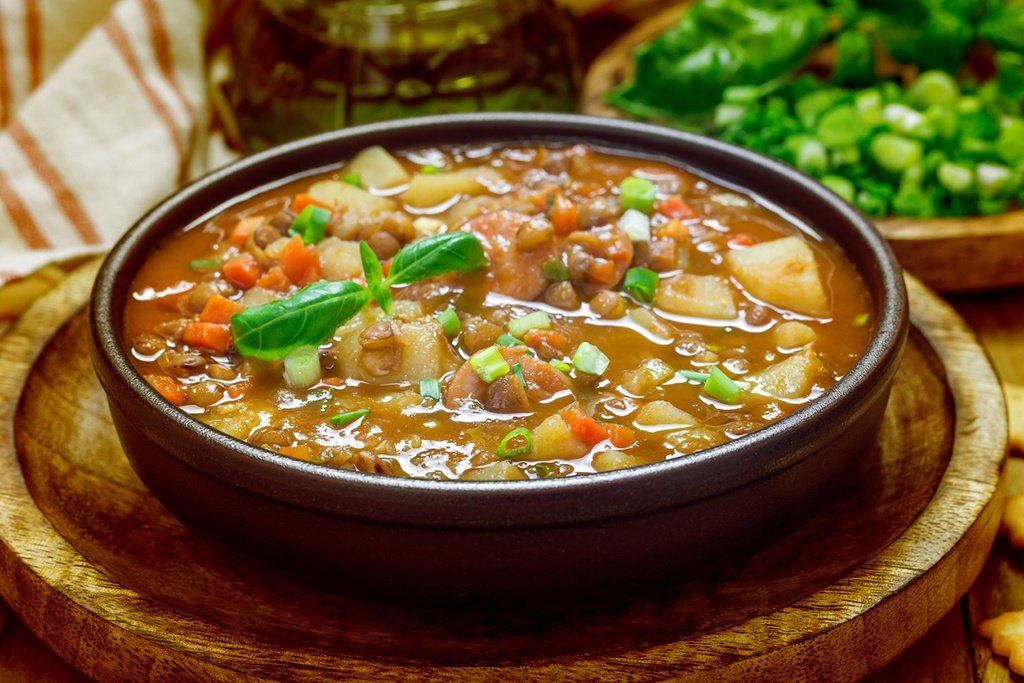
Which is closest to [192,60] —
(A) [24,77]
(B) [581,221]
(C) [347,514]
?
(A) [24,77]

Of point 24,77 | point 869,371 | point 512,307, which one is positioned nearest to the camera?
point 869,371

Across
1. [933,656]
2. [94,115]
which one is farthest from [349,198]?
[933,656]

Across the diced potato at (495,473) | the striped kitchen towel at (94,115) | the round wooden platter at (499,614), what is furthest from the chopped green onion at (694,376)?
the striped kitchen towel at (94,115)

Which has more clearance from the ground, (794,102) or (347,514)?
(347,514)

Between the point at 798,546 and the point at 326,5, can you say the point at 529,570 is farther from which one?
the point at 326,5

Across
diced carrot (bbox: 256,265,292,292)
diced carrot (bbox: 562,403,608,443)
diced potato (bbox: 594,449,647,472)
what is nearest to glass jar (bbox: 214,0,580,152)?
diced carrot (bbox: 256,265,292,292)

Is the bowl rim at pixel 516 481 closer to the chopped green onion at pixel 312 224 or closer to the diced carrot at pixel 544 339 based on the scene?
the chopped green onion at pixel 312 224
